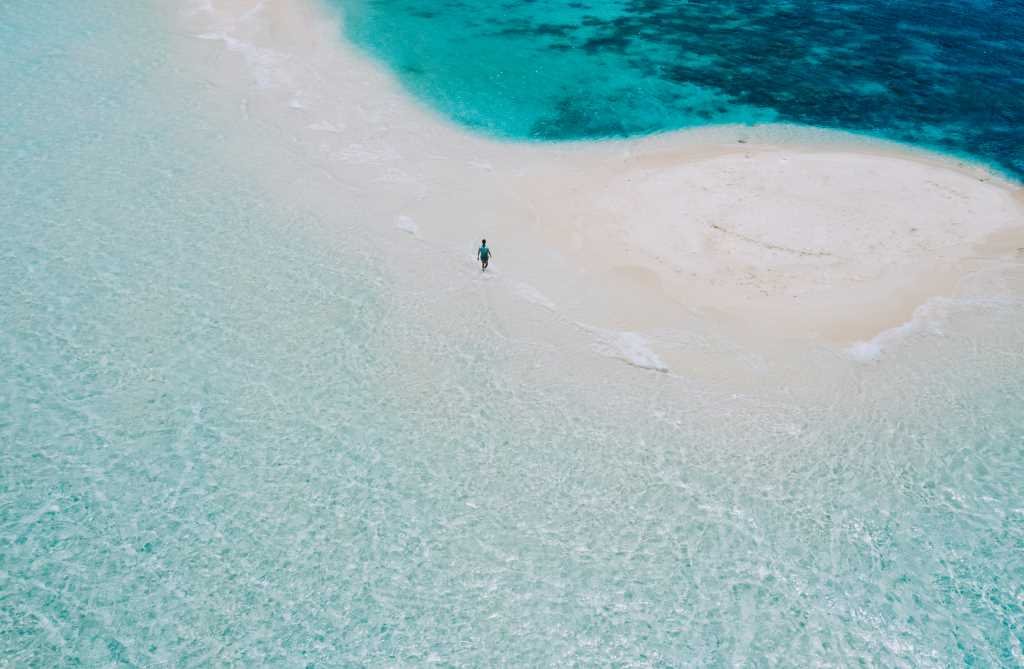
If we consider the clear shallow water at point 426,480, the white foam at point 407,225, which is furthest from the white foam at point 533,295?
the white foam at point 407,225

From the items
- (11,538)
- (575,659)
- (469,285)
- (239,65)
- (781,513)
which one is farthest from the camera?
(239,65)

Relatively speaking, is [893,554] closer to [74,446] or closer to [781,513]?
[781,513]

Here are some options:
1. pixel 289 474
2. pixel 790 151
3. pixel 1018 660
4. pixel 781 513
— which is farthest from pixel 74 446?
pixel 790 151

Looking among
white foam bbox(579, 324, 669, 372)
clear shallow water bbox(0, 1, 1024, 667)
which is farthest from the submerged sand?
clear shallow water bbox(0, 1, 1024, 667)

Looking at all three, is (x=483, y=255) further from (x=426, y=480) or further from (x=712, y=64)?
(x=712, y=64)

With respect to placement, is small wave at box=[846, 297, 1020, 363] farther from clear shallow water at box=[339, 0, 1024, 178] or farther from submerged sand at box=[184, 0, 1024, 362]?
clear shallow water at box=[339, 0, 1024, 178]

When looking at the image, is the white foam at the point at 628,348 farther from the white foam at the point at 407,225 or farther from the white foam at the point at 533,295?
the white foam at the point at 407,225
